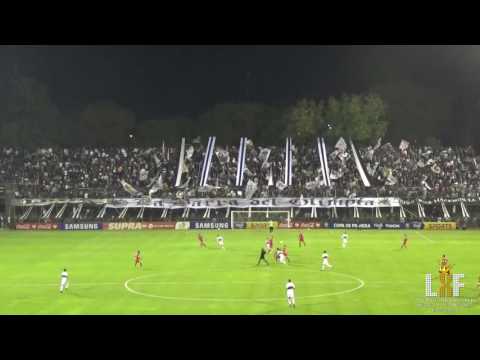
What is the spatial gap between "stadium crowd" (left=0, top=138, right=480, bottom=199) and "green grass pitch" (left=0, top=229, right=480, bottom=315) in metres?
23.2

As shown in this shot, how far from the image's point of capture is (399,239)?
71.4 m

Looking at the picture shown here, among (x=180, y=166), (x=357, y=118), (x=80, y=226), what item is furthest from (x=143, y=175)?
(x=357, y=118)

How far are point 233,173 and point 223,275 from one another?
2363 inches

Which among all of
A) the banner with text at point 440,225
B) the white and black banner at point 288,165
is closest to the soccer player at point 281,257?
the banner with text at point 440,225

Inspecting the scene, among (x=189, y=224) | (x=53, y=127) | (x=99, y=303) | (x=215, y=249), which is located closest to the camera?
(x=99, y=303)

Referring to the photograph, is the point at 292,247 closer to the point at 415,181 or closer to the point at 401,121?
the point at 415,181

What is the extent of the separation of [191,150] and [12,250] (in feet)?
165

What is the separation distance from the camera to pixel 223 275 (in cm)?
4522

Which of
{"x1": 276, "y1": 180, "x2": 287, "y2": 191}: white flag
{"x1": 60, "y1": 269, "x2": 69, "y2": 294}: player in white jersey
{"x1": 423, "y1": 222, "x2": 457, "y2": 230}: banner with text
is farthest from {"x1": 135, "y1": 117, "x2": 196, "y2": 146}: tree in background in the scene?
{"x1": 60, "y1": 269, "x2": 69, "y2": 294}: player in white jersey

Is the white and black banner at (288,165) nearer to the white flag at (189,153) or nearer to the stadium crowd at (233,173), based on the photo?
the stadium crowd at (233,173)

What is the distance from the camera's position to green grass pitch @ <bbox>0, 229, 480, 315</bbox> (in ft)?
113

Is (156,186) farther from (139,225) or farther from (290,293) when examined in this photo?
(290,293)

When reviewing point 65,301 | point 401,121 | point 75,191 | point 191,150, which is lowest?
point 65,301

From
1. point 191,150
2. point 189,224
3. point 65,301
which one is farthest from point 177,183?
point 65,301
